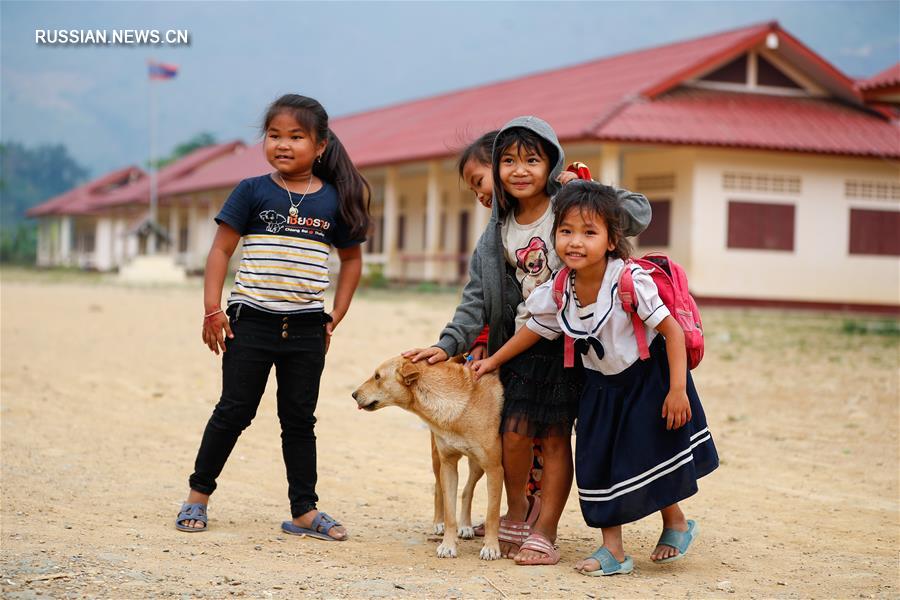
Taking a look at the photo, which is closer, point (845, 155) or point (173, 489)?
point (173, 489)

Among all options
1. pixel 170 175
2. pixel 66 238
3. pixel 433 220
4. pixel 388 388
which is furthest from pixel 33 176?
pixel 388 388

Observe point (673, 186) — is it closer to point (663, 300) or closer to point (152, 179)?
point (663, 300)

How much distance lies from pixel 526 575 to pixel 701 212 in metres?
17.6

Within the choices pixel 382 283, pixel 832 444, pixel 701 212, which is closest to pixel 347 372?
pixel 832 444

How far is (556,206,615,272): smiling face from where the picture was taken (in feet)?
12.5

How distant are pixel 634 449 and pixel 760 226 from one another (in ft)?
58.6

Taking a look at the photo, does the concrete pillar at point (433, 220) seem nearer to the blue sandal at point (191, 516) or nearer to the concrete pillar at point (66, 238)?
the blue sandal at point (191, 516)

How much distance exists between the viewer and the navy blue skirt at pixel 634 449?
3.86m

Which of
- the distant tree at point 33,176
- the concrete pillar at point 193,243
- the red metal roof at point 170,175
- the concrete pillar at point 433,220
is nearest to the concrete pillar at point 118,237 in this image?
the red metal roof at point 170,175

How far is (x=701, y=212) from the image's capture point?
20.5 metres

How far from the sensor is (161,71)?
3744cm

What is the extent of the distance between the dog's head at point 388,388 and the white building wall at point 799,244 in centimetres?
1697

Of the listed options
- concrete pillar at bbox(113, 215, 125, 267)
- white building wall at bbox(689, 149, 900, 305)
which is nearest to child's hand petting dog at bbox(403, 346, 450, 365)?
white building wall at bbox(689, 149, 900, 305)

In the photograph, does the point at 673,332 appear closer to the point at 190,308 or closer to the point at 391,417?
the point at 391,417
